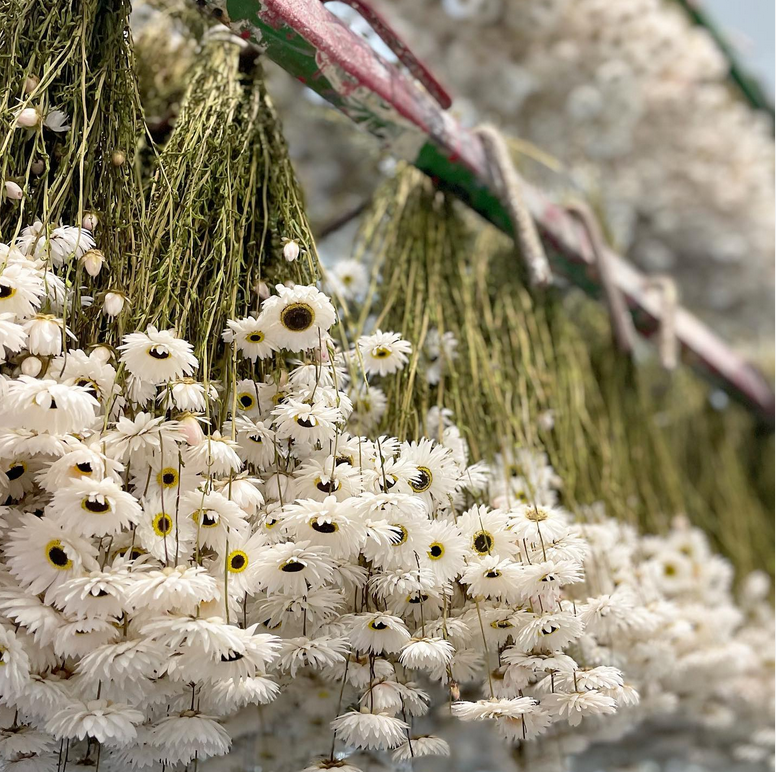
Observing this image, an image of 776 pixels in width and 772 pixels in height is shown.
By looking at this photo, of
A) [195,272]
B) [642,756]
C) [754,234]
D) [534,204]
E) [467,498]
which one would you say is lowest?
[642,756]

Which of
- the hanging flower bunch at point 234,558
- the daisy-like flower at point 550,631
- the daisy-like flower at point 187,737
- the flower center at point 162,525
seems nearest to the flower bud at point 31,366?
the hanging flower bunch at point 234,558

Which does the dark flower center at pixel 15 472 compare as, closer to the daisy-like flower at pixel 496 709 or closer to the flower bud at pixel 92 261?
the flower bud at pixel 92 261

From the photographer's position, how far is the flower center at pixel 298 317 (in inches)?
18.9

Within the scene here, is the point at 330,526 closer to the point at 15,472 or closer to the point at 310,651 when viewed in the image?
the point at 310,651

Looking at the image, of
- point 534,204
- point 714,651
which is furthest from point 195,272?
point 714,651

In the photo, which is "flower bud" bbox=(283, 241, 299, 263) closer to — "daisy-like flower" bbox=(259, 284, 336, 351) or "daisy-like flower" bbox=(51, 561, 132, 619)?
"daisy-like flower" bbox=(259, 284, 336, 351)

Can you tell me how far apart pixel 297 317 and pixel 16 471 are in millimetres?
182

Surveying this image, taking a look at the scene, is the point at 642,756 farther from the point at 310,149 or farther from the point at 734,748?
the point at 310,149

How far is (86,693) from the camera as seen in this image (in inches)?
16.0

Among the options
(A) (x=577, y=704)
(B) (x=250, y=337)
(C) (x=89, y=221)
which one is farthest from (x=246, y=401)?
(A) (x=577, y=704)

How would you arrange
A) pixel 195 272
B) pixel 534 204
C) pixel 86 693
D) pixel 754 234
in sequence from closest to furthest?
pixel 86 693, pixel 195 272, pixel 534 204, pixel 754 234

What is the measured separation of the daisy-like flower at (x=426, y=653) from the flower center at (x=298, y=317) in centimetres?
20

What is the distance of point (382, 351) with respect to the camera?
0.57 m

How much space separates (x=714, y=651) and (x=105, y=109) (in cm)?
73
